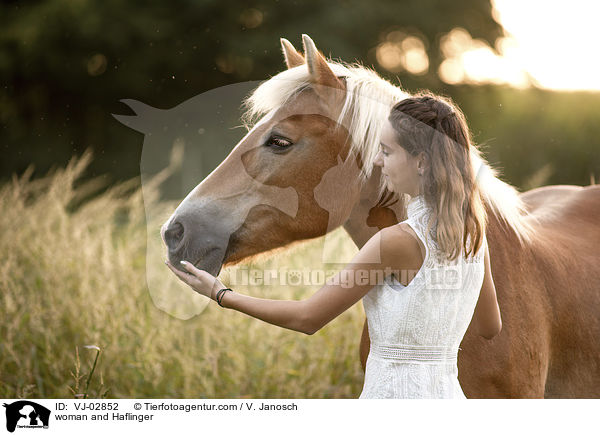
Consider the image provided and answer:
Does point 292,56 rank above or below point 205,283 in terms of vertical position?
above

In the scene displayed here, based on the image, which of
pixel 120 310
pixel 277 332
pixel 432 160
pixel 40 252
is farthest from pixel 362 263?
pixel 40 252

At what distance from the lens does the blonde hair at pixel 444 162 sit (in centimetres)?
148

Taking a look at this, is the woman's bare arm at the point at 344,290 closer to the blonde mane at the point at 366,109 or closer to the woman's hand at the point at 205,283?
the woman's hand at the point at 205,283

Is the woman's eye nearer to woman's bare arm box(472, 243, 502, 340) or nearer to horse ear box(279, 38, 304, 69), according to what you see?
horse ear box(279, 38, 304, 69)

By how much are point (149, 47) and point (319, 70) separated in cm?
297

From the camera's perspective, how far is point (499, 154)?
430cm

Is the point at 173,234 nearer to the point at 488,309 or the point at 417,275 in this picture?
the point at 417,275

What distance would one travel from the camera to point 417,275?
1.47 metres

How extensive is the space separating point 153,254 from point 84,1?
7.36 ft

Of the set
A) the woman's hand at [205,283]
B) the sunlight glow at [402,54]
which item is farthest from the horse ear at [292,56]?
the sunlight glow at [402,54]
